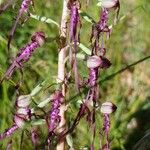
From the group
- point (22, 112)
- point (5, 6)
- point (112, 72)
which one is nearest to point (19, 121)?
point (22, 112)

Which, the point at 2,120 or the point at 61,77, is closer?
the point at 61,77

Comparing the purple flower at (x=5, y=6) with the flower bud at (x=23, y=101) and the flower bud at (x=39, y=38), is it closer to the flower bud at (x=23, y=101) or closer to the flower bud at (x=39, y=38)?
the flower bud at (x=39, y=38)

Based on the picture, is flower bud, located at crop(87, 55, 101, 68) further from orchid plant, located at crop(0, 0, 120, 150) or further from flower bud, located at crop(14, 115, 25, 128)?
flower bud, located at crop(14, 115, 25, 128)

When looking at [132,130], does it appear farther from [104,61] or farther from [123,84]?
[104,61]

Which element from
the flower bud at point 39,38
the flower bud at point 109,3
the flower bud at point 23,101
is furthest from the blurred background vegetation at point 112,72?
the flower bud at point 109,3

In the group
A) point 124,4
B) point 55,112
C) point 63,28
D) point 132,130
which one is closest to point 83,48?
point 63,28

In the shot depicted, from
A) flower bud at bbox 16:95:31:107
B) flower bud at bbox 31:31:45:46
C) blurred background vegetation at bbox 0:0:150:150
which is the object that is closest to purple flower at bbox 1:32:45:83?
flower bud at bbox 31:31:45:46
